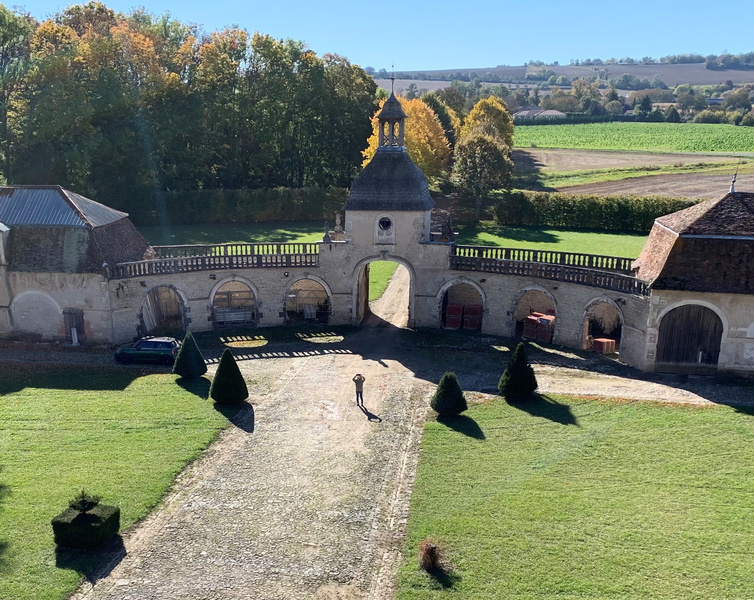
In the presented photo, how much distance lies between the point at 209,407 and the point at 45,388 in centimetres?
920

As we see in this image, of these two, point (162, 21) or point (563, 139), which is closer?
point (162, 21)

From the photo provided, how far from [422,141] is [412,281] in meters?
40.5

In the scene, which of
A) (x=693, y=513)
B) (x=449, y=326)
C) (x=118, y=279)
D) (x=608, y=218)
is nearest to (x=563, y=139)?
(x=608, y=218)

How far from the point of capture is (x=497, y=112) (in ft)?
372

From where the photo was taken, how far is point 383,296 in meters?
55.4

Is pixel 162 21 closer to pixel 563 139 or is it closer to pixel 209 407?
pixel 209 407

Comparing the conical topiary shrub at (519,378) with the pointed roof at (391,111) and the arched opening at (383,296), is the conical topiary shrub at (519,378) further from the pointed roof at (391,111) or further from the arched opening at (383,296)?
the pointed roof at (391,111)

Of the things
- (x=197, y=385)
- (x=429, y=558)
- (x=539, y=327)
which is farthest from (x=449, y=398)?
(x=197, y=385)

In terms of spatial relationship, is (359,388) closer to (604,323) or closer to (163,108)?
(604,323)

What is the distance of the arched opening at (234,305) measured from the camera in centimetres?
4759

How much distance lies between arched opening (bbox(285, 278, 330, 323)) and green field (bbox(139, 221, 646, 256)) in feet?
84.0

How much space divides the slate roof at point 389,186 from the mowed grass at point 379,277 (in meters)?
10.5

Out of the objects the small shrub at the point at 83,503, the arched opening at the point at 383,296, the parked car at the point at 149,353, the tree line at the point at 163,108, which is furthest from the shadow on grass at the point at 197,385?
the tree line at the point at 163,108

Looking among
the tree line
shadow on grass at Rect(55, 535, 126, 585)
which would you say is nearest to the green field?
the tree line
